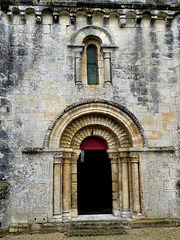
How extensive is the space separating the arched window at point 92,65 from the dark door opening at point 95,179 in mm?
5160

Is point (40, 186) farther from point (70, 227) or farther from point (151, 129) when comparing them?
point (151, 129)

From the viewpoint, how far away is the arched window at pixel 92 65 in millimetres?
7682

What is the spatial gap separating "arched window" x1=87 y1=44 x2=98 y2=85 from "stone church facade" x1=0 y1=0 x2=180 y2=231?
0.12 feet

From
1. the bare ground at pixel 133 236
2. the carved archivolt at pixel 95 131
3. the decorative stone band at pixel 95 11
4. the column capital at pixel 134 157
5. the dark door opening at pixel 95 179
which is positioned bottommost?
the bare ground at pixel 133 236

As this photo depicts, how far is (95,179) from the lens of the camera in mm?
12000

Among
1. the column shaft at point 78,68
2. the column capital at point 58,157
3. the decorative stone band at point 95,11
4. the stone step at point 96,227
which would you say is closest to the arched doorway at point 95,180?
the stone step at point 96,227

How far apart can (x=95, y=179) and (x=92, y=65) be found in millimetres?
6385

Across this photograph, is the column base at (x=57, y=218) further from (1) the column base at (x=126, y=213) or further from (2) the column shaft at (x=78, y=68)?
(2) the column shaft at (x=78, y=68)

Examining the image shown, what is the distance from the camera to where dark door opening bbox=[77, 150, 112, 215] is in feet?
37.1

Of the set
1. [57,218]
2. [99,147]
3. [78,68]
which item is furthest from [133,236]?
[78,68]

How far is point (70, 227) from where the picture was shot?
21.4ft

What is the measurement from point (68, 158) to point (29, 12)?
4755 mm

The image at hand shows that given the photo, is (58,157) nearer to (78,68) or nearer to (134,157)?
(134,157)

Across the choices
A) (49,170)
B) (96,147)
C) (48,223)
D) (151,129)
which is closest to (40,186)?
(49,170)
